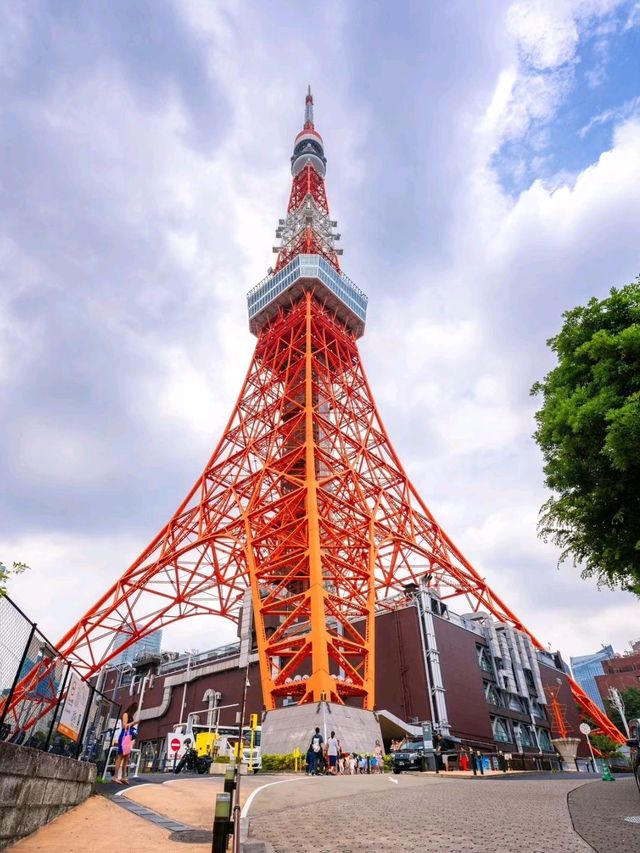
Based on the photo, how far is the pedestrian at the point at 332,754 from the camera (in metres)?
17.2

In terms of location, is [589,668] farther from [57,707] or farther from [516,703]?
[57,707]

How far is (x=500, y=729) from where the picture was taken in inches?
1309

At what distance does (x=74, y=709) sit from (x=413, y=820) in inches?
242

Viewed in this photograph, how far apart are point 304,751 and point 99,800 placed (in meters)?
11.5

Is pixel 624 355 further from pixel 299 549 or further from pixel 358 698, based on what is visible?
pixel 358 698

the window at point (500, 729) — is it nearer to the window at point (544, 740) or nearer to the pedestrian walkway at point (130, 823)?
the window at point (544, 740)

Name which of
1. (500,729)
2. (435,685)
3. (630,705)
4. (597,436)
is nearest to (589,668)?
(630,705)

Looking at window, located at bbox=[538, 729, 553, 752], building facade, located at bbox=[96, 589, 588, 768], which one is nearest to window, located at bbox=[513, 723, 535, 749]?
building facade, located at bbox=[96, 589, 588, 768]

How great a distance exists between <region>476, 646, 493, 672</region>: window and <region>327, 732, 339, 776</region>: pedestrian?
18.8 metres

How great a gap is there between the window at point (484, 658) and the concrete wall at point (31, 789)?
99.8ft

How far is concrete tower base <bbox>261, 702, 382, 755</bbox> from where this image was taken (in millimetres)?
19969

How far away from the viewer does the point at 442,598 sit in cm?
3566

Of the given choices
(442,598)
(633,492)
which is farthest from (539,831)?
(442,598)

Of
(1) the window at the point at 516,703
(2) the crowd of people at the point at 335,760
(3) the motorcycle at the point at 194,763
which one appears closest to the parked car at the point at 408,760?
(2) the crowd of people at the point at 335,760
